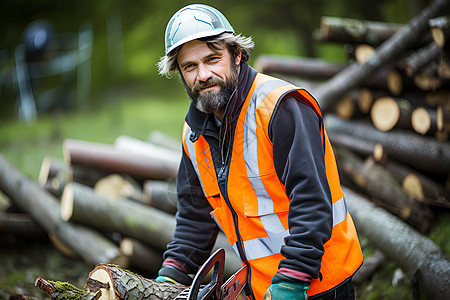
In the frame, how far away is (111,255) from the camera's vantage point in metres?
4.05

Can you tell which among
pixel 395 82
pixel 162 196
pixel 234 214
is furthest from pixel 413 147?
pixel 234 214

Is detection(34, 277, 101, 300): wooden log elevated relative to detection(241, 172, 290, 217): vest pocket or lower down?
lower down

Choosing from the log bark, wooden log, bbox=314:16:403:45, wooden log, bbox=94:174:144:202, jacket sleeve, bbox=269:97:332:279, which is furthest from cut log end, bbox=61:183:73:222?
wooden log, bbox=314:16:403:45

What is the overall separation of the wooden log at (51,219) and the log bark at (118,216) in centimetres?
11

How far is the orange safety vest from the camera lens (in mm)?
1817

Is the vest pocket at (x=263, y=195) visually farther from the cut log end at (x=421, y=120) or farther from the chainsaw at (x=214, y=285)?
the cut log end at (x=421, y=120)

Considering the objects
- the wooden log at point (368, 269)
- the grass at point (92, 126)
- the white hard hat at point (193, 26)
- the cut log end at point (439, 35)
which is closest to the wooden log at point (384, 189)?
the wooden log at point (368, 269)

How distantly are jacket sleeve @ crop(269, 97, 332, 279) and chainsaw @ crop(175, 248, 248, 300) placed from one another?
0.24 metres

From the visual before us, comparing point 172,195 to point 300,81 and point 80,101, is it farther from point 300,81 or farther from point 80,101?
point 80,101

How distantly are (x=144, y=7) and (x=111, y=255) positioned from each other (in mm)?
9058

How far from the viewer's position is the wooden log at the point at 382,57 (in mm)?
4328

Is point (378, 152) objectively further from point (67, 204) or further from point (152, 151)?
point (67, 204)

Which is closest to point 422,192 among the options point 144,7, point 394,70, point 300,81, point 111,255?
point 394,70

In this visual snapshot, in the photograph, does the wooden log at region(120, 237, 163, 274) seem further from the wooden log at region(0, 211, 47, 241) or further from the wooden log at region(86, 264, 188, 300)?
the wooden log at region(86, 264, 188, 300)
